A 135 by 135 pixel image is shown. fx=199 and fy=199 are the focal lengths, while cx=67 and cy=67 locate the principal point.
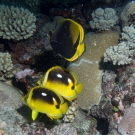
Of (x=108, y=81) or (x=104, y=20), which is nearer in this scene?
(x=108, y=81)

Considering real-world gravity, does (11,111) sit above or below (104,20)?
below

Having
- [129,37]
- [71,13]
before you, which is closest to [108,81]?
[129,37]

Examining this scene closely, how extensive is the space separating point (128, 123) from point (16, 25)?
12.6 ft

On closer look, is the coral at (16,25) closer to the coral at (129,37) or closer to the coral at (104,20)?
the coral at (104,20)

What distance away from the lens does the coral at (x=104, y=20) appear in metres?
5.40

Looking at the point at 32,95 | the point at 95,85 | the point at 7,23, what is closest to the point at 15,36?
the point at 7,23

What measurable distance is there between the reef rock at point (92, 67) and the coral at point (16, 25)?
1535mm

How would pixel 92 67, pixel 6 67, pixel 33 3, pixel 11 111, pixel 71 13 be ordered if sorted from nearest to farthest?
pixel 11 111 < pixel 92 67 < pixel 6 67 < pixel 71 13 < pixel 33 3

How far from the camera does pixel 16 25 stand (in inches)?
215

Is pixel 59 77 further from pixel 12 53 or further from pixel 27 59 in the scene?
pixel 12 53

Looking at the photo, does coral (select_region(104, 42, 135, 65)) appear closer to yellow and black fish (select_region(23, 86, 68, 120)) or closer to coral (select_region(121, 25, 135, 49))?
coral (select_region(121, 25, 135, 49))

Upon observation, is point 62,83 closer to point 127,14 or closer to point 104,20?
point 104,20

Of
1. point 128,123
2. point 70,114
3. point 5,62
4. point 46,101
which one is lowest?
point 70,114

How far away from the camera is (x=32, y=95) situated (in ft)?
9.68
